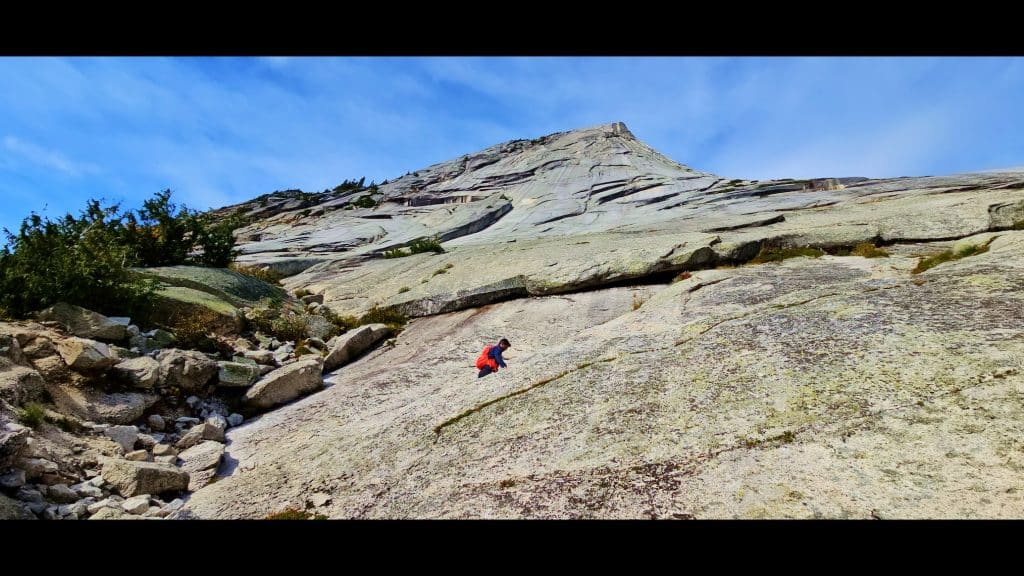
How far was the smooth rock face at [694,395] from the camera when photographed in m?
5.59

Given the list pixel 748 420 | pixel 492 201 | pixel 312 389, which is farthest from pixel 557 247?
pixel 492 201

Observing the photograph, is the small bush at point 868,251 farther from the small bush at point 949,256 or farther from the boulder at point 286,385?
the boulder at point 286,385

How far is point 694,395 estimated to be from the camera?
7.89 m

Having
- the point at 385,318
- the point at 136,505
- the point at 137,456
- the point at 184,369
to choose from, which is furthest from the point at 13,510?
the point at 385,318

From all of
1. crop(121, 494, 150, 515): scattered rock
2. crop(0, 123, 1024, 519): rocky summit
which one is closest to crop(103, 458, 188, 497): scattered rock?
crop(0, 123, 1024, 519): rocky summit

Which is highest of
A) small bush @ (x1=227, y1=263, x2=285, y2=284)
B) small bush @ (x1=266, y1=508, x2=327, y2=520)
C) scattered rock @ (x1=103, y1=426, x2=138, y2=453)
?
small bush @ (x1=227, y1=263, x2=285, y2=284)

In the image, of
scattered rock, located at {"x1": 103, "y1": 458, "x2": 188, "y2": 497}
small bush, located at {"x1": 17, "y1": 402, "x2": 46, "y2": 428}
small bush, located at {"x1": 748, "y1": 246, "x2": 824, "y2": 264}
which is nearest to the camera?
scattered rock, located at {"x1": 103, "y1": 458, "x2": 188, "y2": 497}

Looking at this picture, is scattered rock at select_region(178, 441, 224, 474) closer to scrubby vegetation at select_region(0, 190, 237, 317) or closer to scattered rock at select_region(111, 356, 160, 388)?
scattered rock at select_region(111, 356, 160, 388)

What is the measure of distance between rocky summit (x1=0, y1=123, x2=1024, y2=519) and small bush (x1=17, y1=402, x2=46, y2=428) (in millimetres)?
818

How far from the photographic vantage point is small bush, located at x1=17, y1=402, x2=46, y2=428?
27.0ft

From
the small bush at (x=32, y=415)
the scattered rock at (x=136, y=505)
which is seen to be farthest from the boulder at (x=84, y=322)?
the scattered rock at (x=136, y=505)

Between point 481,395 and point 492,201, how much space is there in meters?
53.0
